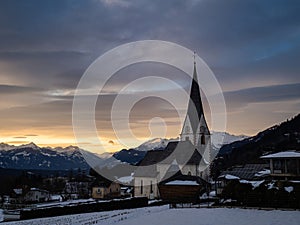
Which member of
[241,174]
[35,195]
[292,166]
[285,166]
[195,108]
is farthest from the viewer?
[35,195]

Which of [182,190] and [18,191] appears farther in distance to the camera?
[18,191]

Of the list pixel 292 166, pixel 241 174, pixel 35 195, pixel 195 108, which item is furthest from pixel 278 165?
pixel 35 195

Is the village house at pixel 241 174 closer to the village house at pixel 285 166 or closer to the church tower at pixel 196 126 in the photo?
the church tower at pixel 196 126

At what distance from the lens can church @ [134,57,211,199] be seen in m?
54.5

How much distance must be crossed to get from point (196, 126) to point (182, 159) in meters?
8.31

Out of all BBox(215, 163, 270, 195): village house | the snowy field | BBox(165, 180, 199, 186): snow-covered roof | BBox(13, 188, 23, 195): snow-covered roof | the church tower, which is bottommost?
the snowy field

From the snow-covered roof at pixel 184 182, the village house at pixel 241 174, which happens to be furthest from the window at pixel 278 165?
the snow-covered roof at pixel 184 182

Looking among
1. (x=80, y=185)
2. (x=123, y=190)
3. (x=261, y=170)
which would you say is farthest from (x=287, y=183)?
(x=80, y=185)

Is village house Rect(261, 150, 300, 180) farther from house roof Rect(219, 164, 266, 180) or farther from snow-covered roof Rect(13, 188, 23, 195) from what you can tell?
snow-covered roof Rect(13, 188, 23, 195)

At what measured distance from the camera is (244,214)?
2377 centimetres

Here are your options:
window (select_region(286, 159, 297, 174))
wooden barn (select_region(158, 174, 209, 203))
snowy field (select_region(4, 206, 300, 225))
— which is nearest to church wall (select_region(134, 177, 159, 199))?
wooden barn (select_region(158, 174, 209, 203))

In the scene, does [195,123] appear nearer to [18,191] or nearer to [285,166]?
[285,166]

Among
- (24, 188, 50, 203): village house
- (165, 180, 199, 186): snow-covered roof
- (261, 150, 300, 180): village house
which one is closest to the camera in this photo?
(261, 150, 300, 180): village house

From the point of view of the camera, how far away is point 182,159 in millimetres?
55156
